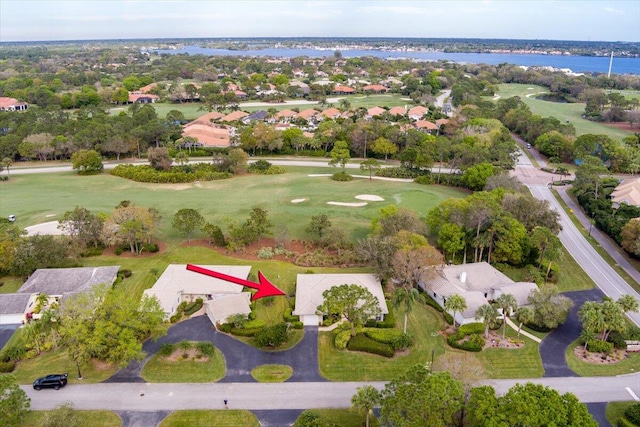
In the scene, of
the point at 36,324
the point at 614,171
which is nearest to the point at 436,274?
the point at 36,324

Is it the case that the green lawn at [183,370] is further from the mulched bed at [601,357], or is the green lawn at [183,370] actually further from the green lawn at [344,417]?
the mulched bed at [601,357]

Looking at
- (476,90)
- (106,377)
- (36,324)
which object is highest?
(476,90)

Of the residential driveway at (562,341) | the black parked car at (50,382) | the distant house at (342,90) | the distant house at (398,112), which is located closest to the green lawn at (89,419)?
the black parked car at (50,382)

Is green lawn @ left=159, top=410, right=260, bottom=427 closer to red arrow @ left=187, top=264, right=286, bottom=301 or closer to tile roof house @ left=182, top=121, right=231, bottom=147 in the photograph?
red arrow @ left=187, top=264, right=286, bottom=301

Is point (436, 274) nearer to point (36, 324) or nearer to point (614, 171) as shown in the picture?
point (36, 324)

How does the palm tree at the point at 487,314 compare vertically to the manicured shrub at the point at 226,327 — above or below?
above

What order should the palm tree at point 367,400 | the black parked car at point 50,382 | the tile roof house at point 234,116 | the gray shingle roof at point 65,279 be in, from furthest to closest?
1. the tile roof house at point 234,116
2. the gray shingle roof at point 65,279
3. the black parked car at point 50,382
4. the palm tree at point 367,400
